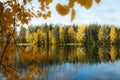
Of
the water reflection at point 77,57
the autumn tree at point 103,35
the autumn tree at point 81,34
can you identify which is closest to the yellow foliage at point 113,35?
the autumn tree at point 103,35

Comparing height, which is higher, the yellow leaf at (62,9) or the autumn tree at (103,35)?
the yellow leaf at (62,9)

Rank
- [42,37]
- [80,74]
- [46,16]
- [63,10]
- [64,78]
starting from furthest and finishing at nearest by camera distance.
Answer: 1. [42,37]
2. [80,74]
3. [64,78]
4. [46,16]
5. [63,10]

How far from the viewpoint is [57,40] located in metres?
82.6

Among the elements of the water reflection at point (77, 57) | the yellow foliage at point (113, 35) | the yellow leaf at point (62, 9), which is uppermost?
the yellow leaf at point (62, 9)

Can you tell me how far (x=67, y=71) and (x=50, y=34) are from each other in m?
60.0

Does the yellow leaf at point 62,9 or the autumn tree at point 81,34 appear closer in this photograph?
the yellow leaf at point 62,9

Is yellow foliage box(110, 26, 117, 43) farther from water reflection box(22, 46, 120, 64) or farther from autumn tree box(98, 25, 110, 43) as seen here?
water reflection box(22, 46, 120, 64)

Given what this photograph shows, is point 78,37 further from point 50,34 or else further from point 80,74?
point 80,74

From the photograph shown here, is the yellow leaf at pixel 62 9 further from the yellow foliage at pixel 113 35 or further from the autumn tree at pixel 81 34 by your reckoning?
the yellow foliage at pixel 113 35

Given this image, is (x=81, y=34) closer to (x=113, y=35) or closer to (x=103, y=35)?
(x=103, y=35)

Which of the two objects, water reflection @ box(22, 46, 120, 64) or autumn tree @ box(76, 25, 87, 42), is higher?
autumn tree @ box(76, 25, 87, 42)

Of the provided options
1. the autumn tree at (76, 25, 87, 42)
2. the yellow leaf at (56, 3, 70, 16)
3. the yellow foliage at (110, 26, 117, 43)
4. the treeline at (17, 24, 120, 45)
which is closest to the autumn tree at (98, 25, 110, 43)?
the treeline at (17, 24, 120, 45)

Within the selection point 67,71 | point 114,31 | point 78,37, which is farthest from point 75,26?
point 67,71

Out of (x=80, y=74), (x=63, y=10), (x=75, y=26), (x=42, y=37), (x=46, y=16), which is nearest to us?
(x=63, y=10)
